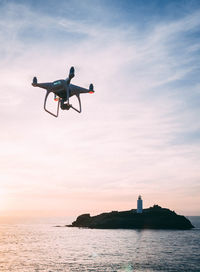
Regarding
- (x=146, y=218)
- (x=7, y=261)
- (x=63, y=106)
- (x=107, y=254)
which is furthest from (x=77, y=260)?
(x=146, y=218)

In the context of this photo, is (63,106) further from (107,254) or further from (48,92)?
(107,254)

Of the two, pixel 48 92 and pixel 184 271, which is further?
pixel 184 271

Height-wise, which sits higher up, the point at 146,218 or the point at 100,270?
the point at 146,218

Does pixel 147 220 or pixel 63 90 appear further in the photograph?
pixel 147 220

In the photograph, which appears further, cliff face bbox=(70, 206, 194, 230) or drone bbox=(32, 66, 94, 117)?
cliff face bbox=(70, 206, 194, 230)

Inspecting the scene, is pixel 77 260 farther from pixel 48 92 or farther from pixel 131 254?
pixel 48 92

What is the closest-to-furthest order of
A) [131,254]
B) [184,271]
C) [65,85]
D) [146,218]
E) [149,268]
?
1. [65,85]
2. [184,271]
3. [149,268]
4. [131,254]
5. [146,218]

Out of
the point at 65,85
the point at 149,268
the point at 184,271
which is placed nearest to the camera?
the point at 65,85

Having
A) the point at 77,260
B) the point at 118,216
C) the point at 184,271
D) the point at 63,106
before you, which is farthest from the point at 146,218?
the point at 63,106

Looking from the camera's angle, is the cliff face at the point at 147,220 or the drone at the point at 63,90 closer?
the drone at the point at 63,90
